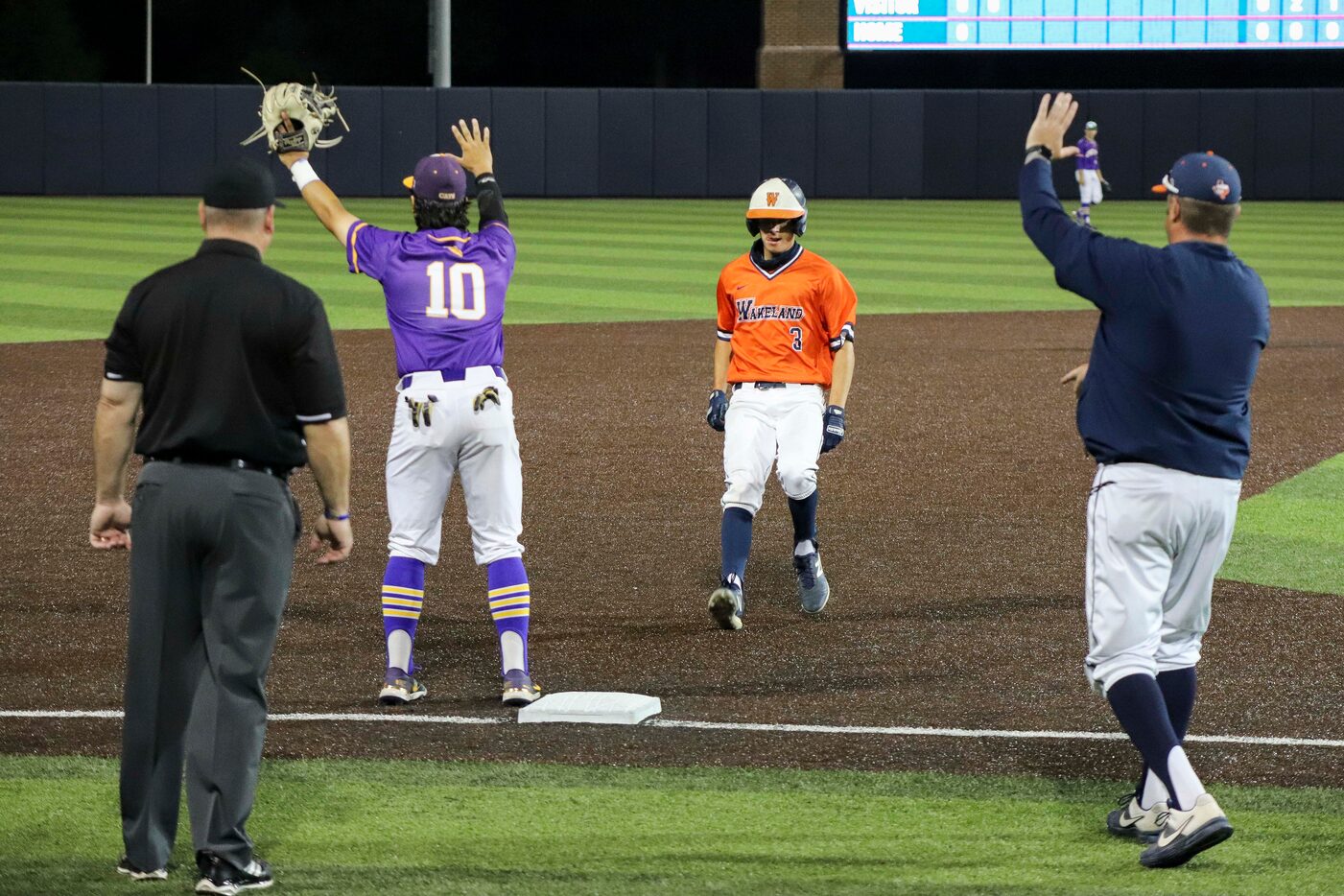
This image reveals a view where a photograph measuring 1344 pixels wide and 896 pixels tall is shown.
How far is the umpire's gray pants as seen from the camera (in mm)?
4387

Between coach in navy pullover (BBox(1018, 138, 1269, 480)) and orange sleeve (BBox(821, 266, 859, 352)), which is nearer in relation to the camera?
coach in navy pullover (BBox(1018, 138, 1269, 480))

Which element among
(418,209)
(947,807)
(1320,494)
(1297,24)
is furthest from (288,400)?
(1297,24)

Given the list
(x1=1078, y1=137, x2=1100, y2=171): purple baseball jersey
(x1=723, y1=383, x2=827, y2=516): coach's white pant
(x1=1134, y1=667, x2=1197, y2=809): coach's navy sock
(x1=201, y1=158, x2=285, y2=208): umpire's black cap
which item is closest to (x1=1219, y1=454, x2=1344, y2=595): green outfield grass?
(x1=723, y1=383, x2=827, y2=516): coach's white pant

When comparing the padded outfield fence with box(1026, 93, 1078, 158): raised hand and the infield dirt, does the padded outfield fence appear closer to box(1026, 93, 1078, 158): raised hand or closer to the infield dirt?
the infield dirt

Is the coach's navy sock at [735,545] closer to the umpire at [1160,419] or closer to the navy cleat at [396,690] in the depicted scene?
the navy cleat at [396,690]

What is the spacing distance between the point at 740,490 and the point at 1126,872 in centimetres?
298

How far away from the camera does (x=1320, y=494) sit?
10.3 meters

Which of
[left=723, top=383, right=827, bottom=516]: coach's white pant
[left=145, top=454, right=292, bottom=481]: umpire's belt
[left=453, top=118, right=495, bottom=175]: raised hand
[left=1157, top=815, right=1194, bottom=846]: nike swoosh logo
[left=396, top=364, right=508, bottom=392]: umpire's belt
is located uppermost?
[left=453, top=118, right=495, bottom=175]: raised hand

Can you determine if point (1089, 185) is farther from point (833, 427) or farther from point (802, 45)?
point (833, 427)

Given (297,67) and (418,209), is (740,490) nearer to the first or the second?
(418,209)

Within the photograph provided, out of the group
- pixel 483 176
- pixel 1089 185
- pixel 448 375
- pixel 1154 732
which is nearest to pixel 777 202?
pixel 483 176

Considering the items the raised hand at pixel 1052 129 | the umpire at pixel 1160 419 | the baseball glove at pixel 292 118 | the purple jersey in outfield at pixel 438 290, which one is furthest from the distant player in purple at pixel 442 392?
the umpire at pixel 1160 419

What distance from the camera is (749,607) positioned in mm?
7816

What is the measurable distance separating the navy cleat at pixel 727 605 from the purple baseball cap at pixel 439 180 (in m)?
2.05
